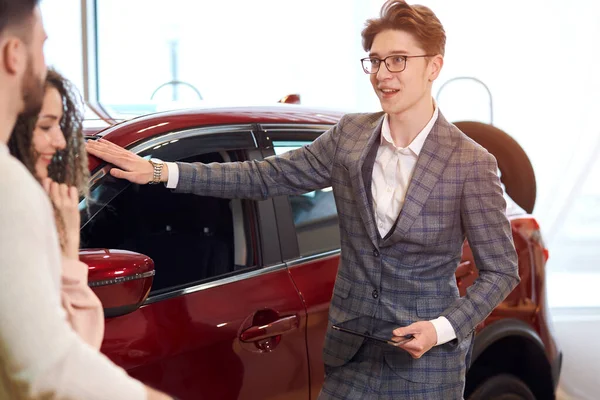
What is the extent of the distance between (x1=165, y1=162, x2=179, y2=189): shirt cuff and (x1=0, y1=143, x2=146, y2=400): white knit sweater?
87cm

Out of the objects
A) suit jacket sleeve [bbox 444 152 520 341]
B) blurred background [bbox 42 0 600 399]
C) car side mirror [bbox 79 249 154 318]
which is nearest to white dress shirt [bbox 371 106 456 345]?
suit jacket sleeve [bbox 444 152 520 341]

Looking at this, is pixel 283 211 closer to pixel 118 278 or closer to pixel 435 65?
pixel 435 65

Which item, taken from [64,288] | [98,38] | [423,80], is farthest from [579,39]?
[64,288]

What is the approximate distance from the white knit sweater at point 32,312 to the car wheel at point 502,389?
1809mm

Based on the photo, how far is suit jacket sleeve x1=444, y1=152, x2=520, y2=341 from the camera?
173 centimetres

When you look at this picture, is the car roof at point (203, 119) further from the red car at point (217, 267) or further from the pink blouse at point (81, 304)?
the pink blouse at point (81, 304)

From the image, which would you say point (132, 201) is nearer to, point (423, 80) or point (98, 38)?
point (423, 80)

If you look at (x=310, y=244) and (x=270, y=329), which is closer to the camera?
(x=270, y=329)

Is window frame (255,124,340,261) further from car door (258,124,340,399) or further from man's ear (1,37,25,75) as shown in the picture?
man's ear (1,37,25,75)

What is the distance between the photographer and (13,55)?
2.67 ft

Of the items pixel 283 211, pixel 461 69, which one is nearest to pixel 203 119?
pixel 283 211

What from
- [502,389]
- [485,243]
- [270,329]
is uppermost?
[485,243]

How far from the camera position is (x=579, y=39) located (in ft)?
17.2

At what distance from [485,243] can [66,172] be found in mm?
1031
